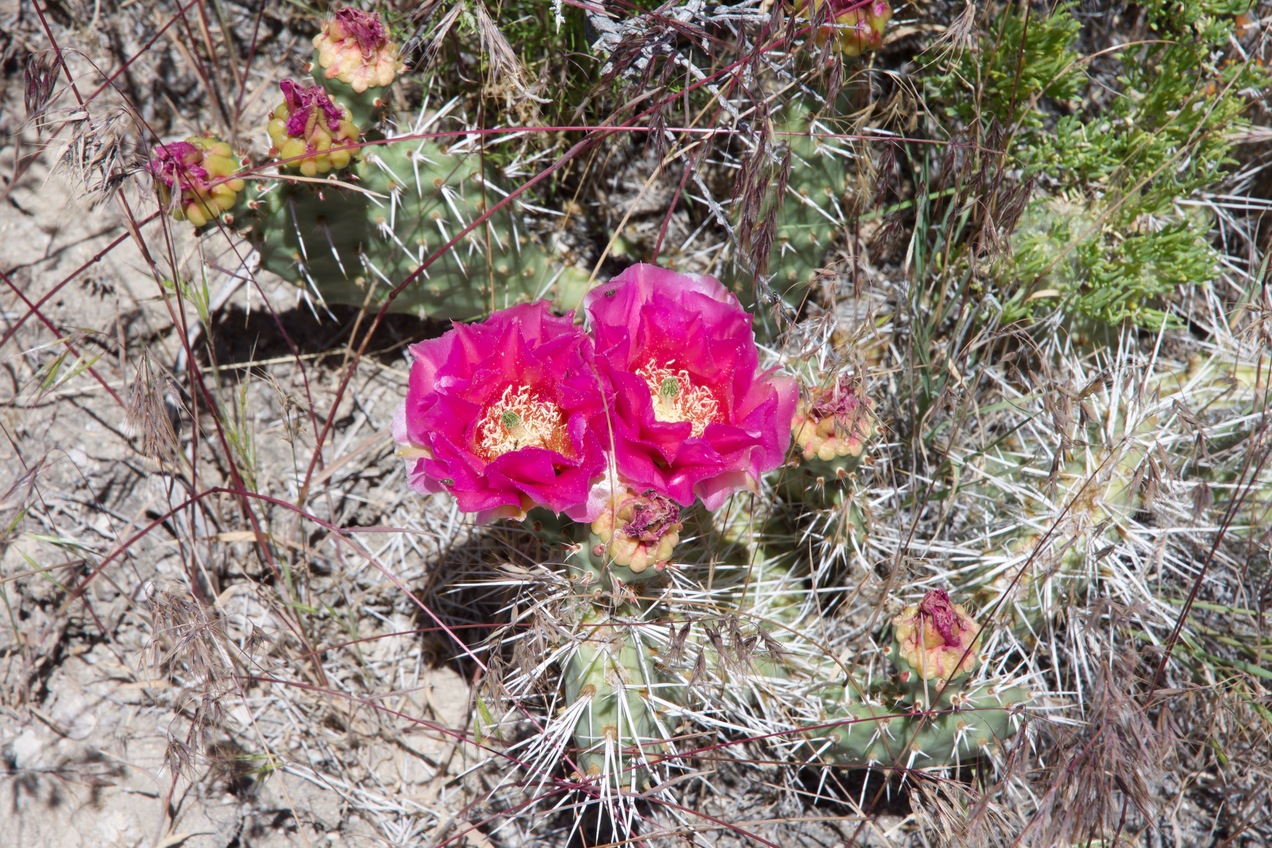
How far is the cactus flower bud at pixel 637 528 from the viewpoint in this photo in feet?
4.59

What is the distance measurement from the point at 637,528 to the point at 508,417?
0.27 metres

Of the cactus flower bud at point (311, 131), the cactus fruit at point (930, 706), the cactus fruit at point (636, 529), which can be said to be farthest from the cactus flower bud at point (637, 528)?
the cactus flower bud at point (311, 131)

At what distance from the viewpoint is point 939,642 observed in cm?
154

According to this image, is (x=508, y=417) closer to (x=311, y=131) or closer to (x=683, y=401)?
(x=683, y=401)

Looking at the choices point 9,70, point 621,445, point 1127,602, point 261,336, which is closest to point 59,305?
point 261,336

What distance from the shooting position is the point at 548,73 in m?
1.84

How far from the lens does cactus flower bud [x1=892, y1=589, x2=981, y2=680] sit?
5.02 ft

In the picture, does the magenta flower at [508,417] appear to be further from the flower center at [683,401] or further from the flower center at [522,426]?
the flower center at [683,401]

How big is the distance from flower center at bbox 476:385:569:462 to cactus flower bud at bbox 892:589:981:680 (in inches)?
25.5

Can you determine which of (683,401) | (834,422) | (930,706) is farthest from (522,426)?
(930,706)

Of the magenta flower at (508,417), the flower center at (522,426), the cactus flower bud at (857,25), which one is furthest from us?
the cactus flower bud at (857,25)

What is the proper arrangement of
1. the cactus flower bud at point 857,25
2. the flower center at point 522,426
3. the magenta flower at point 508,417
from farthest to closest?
the cactus flower bud at point 857,25
the flower center at point 522,426
the magenta flower at point 508,417

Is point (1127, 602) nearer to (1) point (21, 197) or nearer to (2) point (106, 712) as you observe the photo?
(2) point (106, 712)

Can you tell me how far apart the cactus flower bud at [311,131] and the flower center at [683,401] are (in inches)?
25.2
